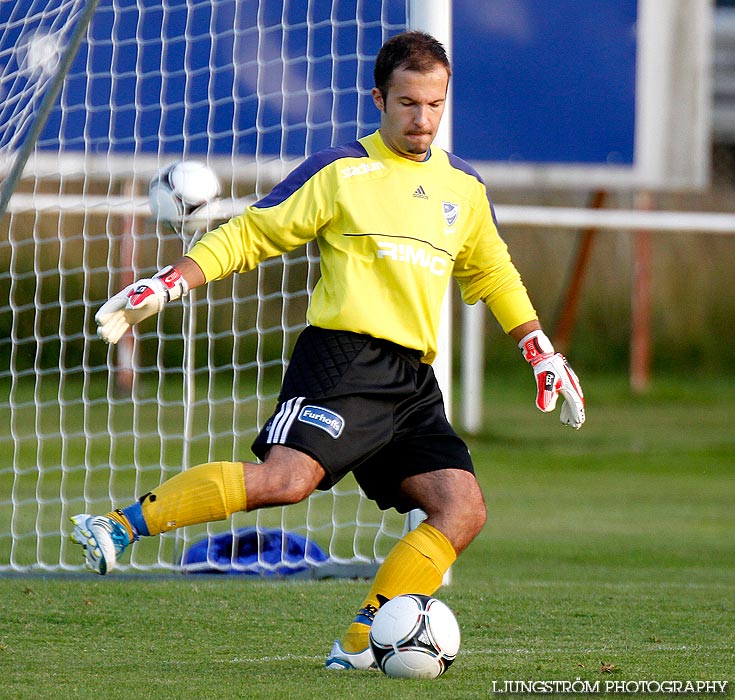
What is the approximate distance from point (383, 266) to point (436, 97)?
53 cm

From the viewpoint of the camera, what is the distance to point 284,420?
387 cm

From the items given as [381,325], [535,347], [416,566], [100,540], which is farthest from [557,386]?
[100,540]

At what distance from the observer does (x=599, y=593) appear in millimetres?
5430

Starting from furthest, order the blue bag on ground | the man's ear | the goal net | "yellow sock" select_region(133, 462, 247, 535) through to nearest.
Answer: the goal net, the blue bag on ground, the man's ear, "yellow sock" select_region(133, 462, 247, 535)

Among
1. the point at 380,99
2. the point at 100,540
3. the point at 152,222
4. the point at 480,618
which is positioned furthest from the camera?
the point at 152,222

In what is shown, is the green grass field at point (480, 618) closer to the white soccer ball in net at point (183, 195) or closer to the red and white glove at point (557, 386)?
the red and white glove at point (557, 386)

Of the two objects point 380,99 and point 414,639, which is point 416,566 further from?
point 380,99

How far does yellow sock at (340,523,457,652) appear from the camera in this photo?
13.1ft

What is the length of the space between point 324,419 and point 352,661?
70cm

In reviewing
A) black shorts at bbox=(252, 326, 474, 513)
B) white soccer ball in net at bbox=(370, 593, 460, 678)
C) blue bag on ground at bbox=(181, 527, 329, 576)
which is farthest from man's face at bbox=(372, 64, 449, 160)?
blue bag on ground at bbox=(181, 527, 329, 576)

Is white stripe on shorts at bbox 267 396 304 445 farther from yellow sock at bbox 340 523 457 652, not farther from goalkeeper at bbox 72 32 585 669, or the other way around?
yellow sock at bbox 340 523 457 652

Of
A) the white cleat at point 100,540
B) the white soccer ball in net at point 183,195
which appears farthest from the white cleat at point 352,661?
the white soccer ball in net at point 183,195

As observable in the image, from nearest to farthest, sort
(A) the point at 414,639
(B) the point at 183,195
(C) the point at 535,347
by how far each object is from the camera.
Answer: (A) the point at 414,639
(C) the point at 535,347
(B) the point at 183,195

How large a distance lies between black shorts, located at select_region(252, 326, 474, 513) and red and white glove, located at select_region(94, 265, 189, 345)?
502mm
